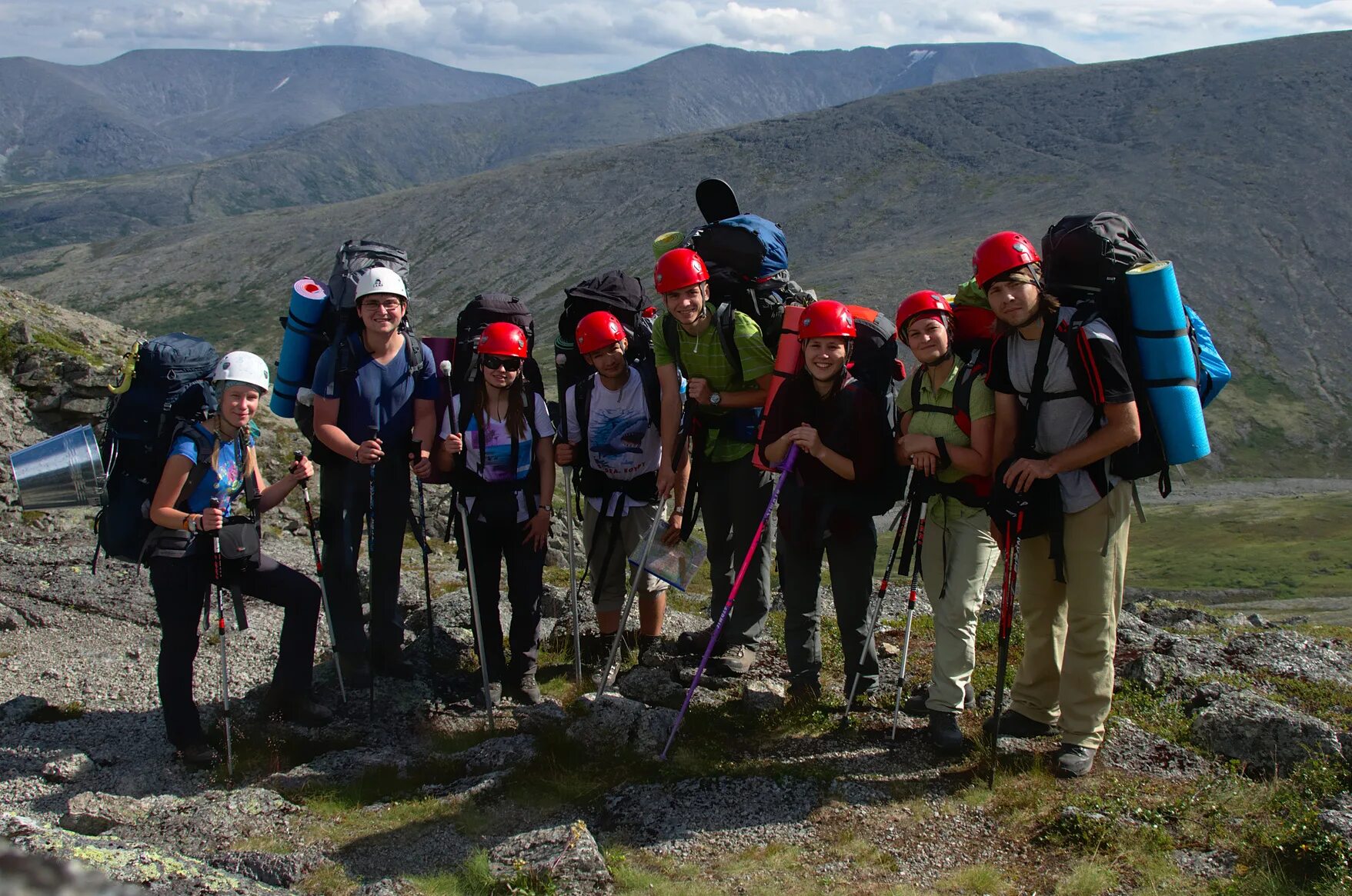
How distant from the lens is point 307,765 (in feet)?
29.6

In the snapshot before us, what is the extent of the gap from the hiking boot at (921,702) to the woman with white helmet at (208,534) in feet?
18.4

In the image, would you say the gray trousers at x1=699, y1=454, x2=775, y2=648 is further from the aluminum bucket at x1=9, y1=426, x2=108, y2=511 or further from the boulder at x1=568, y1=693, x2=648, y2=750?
the aluminum bucket at x1=9, y1=426, x2=108, y2=511

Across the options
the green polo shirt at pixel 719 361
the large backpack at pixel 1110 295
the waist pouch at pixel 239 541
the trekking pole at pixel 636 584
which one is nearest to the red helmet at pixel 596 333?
the green polo shirt at pixel 719 361

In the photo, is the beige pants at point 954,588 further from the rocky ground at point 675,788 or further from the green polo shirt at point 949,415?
the rocky ground at point 675,788

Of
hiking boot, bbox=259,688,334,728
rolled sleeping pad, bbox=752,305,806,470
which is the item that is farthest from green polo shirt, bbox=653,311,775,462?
hiking boot, bbox=259,688,334,728

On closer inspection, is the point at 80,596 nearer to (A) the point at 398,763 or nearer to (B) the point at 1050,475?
(A) the point at 398,763

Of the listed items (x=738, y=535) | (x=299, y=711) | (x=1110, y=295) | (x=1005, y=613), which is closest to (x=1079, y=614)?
(x=1005, y=613)

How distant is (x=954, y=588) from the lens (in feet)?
27.4

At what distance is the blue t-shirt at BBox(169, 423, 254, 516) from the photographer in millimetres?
8492

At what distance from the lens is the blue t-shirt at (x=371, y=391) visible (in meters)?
9.33

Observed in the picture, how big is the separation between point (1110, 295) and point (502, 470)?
5.42 m

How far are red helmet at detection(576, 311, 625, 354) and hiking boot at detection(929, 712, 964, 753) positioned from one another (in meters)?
4.33

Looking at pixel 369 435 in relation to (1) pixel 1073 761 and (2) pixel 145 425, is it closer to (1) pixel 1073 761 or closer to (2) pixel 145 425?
(2) pixel 145 425

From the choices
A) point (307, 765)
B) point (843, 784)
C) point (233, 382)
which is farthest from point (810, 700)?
point (233, 382)
